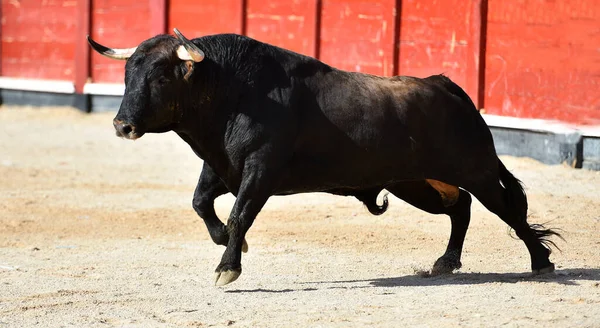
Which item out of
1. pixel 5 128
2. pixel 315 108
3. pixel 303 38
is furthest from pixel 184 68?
pixel 5 128

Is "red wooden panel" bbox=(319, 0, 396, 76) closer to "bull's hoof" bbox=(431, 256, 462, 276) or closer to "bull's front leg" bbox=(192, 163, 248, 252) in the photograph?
"bull's hoof" bbox=(431, 256, 462, 276)

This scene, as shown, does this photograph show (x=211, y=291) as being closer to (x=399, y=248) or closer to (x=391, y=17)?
(x=399, y=248)

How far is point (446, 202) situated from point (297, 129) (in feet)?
4.03

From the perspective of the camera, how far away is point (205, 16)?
1681 centimetres

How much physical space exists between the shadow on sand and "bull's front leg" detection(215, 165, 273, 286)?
0.12m

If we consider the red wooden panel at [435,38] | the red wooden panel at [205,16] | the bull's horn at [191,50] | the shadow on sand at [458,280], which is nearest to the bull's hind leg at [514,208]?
the shadow on sand at [458,280]

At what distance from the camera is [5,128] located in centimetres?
1673

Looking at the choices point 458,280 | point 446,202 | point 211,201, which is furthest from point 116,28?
point 458,280

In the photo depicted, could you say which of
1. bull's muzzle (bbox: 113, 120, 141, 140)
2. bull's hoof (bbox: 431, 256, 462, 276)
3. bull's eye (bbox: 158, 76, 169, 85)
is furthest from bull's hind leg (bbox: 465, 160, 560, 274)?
bull's muzzle (bbox: 113, 120, 141, 140)

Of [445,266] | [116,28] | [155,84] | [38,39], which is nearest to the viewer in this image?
[155,84]

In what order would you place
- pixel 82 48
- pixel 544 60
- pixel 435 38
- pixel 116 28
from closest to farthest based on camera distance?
pixel 544 60 → pixel 435 38 → pixel 116 28 → pixel 82 48

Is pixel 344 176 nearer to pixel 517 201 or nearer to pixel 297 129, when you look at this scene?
pixel 297 129

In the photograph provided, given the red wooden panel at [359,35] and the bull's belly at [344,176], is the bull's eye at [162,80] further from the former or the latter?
the red wooden panel at [359,35]

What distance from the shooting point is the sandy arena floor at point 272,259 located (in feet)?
20.5
